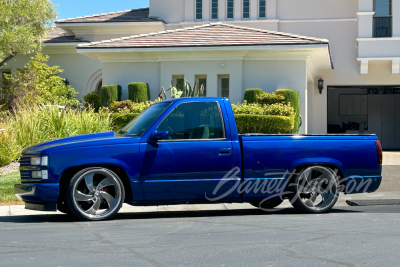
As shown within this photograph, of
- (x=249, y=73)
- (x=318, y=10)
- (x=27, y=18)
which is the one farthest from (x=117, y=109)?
(x=318, y=10)

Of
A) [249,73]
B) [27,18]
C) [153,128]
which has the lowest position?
[153,128]

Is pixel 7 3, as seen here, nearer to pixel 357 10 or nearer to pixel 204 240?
pixel 357 10

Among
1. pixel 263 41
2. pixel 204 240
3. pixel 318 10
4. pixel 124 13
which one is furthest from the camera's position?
pixel 124 13

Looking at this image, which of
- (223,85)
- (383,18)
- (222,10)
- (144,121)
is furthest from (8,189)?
Answer: (383,18)

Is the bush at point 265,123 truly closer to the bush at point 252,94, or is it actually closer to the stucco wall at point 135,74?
the bush at point 252,94

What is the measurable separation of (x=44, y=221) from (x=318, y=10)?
19865mm

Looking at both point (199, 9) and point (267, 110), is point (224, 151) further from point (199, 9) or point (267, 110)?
point (199, 9)

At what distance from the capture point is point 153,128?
26.6 ft

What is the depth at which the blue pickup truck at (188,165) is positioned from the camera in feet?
25.6

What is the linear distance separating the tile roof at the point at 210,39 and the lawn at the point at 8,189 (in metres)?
7.86

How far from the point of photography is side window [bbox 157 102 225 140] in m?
8.21

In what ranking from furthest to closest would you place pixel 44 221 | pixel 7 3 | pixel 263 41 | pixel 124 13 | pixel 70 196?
pixel 124 13 < pixel 7 3 < pixel 263 41 < pixel 44 221 < pixel 70 196

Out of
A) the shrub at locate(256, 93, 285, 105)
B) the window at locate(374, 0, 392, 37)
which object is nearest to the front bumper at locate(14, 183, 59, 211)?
the shrub at locate(256, 93, 285, 105)

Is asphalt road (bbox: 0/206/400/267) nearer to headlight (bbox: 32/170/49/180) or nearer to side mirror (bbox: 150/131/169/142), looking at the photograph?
headlight (bbox: 32/170/49/180)
